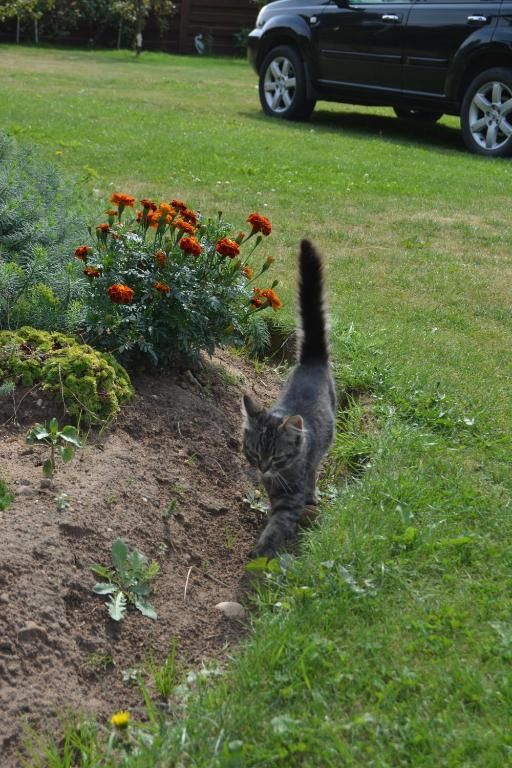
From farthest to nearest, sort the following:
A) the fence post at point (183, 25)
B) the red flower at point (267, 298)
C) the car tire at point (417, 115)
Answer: the fence post at point (183, 25)
the car tire at point (417, 115)
the red flower at point (267, 298)

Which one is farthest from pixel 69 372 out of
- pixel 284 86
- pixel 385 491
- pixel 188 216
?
pixel 284 86

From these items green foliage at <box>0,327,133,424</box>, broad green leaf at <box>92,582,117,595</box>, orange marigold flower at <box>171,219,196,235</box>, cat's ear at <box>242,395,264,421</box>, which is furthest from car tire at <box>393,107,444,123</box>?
broad green leaf at <box>92,582,117,595</box>

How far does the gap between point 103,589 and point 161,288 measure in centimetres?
152

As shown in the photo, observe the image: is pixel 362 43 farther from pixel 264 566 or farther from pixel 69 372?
pixel 264 566

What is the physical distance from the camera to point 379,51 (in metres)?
12.3

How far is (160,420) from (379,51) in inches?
360

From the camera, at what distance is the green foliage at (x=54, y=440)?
3.78 meters

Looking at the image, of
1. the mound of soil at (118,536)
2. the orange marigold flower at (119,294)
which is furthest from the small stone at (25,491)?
the orange marigold flower at (119,294)

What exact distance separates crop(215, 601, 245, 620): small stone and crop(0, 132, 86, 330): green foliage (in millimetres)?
1577

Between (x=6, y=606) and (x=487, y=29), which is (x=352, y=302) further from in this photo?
(x=487, y=29)

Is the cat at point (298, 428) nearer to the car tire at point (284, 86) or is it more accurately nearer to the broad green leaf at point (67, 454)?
the broad green leaf at point (67, 454)

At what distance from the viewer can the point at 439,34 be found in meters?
11.6

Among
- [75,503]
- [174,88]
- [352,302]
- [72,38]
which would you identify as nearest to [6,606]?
[75,503]

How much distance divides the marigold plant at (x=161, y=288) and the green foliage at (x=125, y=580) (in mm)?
1196
